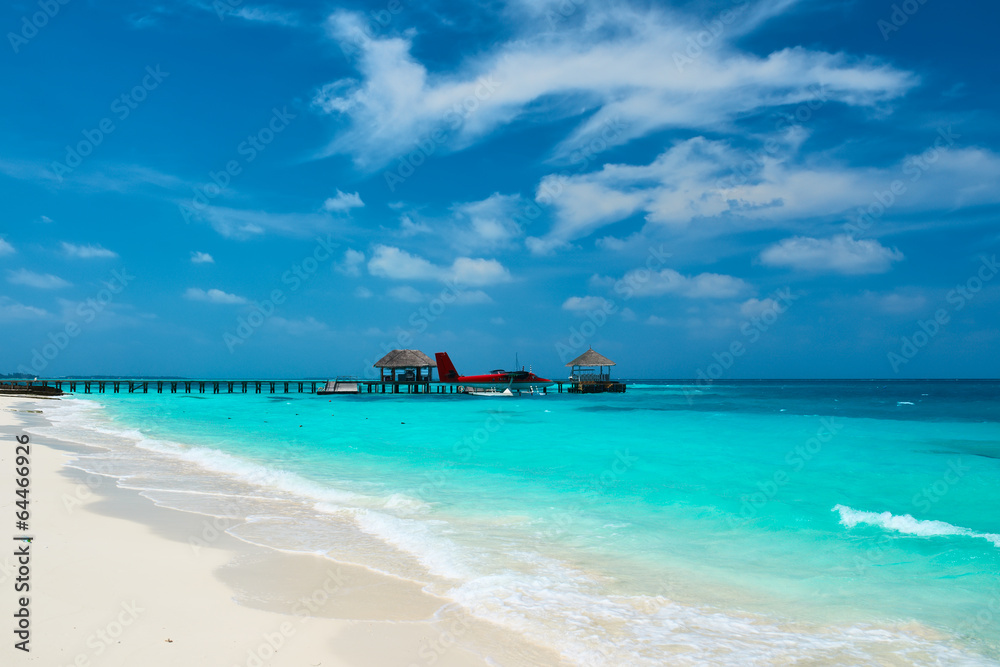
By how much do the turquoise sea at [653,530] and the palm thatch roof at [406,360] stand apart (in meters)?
41.8

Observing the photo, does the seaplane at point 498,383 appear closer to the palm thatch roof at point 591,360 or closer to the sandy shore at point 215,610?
the palm thatch roof at point 591,360

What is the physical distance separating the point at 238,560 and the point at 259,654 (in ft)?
7.73

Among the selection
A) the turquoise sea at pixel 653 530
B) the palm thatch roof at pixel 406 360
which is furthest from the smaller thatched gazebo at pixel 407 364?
the turquoise sea at pixel 653 530

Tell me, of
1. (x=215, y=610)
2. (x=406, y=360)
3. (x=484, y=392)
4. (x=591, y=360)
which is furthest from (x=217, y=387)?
(x=215, y=610)

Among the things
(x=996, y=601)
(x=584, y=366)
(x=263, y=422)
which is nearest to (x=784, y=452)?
(x=996, y=601)

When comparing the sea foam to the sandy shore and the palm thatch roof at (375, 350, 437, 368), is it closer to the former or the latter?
the sandy shore

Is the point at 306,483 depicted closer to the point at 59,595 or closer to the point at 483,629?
the point at 59,595

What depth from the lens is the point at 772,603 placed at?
529 centimetres

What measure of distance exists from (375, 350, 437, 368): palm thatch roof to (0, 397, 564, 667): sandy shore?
53.6m

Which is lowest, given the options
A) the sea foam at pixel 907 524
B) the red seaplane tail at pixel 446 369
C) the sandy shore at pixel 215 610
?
the sea foam at pixel 907 524

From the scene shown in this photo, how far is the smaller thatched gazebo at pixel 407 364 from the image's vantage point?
60375 mm

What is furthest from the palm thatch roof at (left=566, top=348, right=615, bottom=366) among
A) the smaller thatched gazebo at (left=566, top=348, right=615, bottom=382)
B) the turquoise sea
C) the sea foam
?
the sea foam

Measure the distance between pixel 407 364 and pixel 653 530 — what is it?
176 ft

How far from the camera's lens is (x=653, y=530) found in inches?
314
